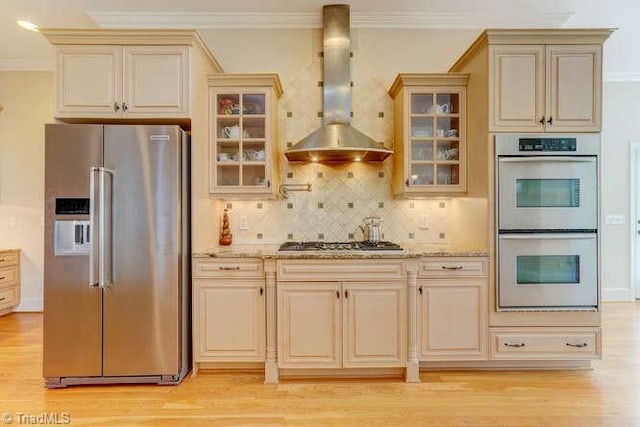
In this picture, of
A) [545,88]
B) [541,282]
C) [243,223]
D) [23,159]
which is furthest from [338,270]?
[23,159]

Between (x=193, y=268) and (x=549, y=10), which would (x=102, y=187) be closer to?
(x=193, y=268)

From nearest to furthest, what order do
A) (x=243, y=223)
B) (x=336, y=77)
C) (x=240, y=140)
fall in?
(x=240, y=140) → (x=336, y=77) → (x=243, y=223)

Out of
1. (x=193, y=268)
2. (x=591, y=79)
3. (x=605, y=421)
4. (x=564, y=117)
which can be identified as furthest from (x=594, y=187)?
(x=193, y=268)

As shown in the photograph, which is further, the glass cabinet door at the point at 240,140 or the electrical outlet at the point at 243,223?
the electrical outlet at the point at 243,223

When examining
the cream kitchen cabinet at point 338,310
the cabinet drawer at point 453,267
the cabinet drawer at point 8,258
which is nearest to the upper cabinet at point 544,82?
A: the cabinet drawer at point 453,267

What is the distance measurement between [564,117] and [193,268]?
9.32 ft

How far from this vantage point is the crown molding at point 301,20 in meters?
3.47

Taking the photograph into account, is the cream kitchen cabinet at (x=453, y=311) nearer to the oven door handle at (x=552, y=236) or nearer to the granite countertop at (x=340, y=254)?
the granite countertop at (x=340, y=254)

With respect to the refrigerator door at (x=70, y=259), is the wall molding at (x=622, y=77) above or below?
above

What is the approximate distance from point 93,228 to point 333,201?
190 centimetres

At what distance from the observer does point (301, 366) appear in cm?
266

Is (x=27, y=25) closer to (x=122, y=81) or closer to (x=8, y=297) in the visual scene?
(x=122, y=81)

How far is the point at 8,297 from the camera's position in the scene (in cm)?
428

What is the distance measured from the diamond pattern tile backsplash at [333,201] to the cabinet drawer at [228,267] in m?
0.76
